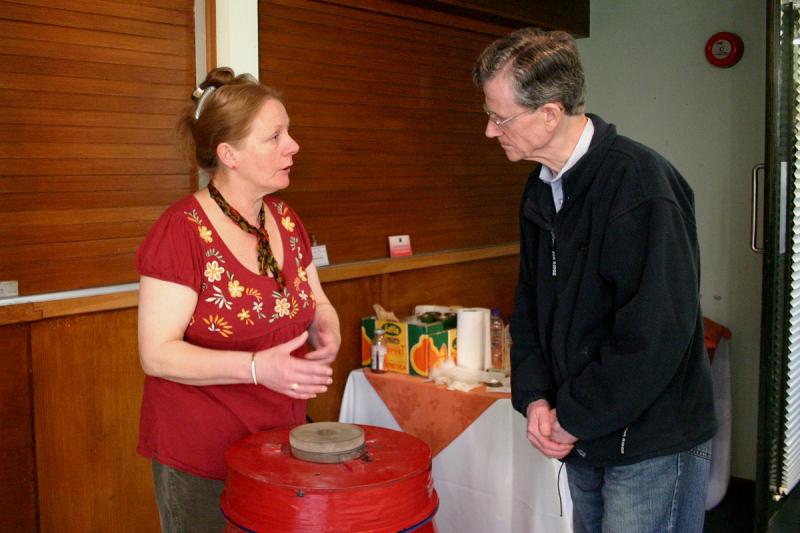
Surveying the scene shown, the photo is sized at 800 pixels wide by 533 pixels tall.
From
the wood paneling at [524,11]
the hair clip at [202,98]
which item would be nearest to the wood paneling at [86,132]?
the hair clip at [202,98]

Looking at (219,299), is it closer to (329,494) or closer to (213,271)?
(213,271)

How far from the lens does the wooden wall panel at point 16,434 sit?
2.29m

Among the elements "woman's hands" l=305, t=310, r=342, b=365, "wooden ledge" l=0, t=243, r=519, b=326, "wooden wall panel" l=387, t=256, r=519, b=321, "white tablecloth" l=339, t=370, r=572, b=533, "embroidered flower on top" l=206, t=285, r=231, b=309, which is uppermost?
"embroidered flower on top" l=206, t=285, r=231, b=309

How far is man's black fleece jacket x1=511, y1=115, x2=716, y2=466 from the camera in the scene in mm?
1550

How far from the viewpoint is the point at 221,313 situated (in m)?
1.85

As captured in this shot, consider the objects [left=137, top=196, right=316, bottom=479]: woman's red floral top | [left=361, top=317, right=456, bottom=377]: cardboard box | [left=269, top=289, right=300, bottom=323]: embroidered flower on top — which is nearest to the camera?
[left=137, top=196, right=316, bottom=479]: woman's red floral top

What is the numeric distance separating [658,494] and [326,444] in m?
0.69

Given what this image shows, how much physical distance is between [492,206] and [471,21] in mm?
933

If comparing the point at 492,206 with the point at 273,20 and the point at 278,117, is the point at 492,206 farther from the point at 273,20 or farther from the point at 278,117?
the point at 278,117

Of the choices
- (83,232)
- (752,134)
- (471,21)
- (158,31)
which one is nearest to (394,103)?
(471,21)

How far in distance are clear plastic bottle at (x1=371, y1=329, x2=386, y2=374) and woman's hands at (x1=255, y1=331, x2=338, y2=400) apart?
55.1 inches

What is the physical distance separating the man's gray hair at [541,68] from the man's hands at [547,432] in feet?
2.14

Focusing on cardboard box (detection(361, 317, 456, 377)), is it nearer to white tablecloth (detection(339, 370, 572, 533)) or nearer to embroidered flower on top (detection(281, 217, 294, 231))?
white tablecloth (detection(339, 370, 572, 533))

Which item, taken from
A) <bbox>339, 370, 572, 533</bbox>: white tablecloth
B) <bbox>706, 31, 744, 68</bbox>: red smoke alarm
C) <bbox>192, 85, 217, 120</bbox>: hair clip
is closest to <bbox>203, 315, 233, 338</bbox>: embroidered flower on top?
<bbox>192, 85, 217, 120</bbox>: hair clip
